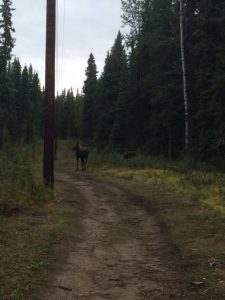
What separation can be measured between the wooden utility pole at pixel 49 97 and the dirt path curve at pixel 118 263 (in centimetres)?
329

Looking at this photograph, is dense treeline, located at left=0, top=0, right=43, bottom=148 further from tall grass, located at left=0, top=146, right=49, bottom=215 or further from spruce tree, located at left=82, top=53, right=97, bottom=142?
spruce tree, located at left=82, top=53, right=97, bottom=142

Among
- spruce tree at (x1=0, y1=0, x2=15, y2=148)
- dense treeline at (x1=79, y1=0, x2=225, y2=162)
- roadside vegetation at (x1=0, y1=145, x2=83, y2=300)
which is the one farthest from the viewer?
spruce tree at (x1=0, y1=0, x2=15, y2=148)

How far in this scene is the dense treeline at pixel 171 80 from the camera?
2997 cm

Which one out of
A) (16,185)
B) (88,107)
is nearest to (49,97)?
(16,185)

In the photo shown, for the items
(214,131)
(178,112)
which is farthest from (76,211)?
(178,112)

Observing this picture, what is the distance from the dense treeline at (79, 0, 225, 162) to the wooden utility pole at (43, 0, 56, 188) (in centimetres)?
1276

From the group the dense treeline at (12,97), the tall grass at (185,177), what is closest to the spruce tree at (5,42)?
the dense treeline at (12,97)

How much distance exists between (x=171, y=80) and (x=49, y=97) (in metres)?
24.0

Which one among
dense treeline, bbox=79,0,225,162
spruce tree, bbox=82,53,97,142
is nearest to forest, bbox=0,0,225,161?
dense treeline, bbox=79,0,225,162

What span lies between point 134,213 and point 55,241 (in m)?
4.67

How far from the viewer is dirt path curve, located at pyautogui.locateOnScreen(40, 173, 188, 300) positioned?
285 inches

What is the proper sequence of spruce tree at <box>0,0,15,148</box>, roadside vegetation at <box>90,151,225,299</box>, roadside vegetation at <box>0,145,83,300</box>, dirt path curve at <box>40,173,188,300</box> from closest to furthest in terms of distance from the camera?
dirt path curve at <box>40,173,188,300</box> → roadside vegetation at <box>0,145,83,300</box> → roadside vegetation at <box>90,151,225,299</box> → spruce tree at <box>0,0,15,148</box>

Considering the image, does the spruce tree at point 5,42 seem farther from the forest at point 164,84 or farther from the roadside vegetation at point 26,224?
the roadside vegetation at point 26,224

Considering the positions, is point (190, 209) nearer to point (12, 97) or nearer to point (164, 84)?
point (164, 84)
